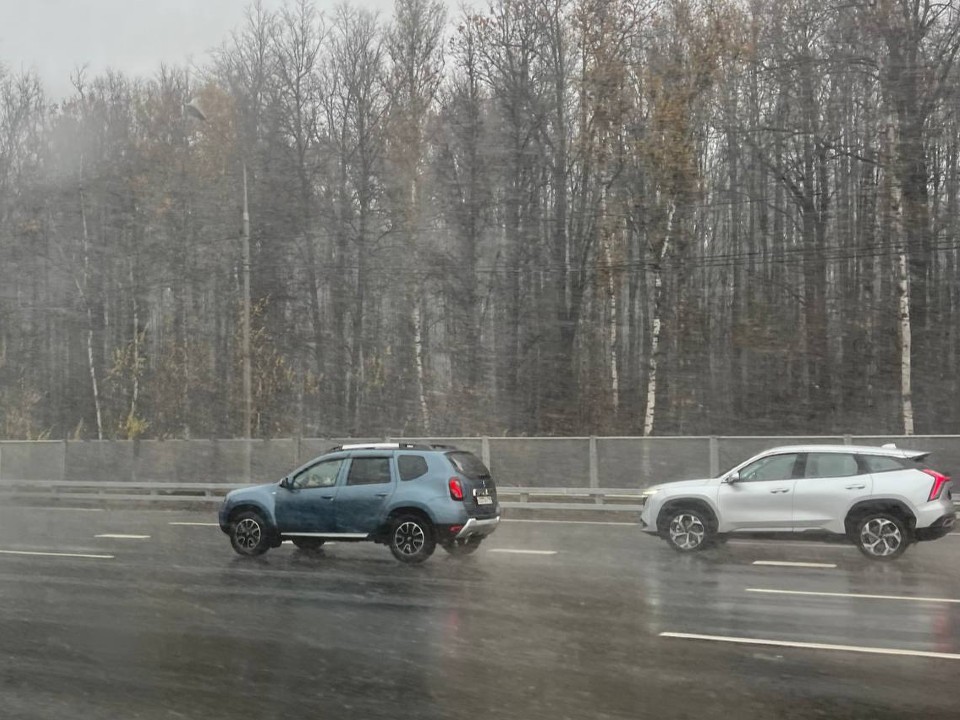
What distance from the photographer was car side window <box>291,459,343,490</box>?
14.0 m

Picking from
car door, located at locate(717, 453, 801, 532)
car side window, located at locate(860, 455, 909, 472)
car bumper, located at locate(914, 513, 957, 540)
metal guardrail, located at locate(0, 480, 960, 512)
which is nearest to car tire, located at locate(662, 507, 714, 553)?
car door, located at locate(717, 453, 801, 532)

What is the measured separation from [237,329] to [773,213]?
21.1 meters

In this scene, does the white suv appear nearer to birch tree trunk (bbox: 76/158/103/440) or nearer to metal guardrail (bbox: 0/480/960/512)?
metal guardrail (bbox: 0/480/960/512)

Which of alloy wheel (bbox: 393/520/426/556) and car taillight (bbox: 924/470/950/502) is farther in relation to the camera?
alloy wheel (bbox: 393/520/426/556)

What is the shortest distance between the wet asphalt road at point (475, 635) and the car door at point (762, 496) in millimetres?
636

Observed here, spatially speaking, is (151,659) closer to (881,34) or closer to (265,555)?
(265,555)

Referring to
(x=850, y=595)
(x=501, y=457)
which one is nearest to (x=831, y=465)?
(x=850, y=595)

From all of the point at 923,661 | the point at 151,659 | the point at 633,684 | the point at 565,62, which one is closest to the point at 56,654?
the point at 151,659

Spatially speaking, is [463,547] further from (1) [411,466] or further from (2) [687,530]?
(2) [687,530]

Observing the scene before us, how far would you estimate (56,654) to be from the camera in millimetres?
8070

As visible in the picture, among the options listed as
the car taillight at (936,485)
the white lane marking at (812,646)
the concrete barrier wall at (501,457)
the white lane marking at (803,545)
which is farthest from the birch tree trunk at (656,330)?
the white lane marking at (812,646)

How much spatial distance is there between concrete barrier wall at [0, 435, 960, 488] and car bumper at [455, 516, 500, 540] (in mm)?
8175

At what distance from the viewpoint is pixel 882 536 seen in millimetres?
13148

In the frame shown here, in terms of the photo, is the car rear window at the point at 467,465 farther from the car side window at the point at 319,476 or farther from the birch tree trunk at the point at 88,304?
the birch tree trunk at the point at 88,304
